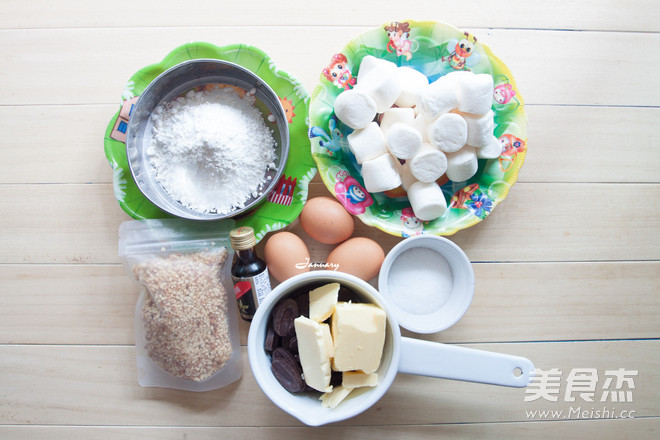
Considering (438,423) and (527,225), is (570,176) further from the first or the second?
(438,423)

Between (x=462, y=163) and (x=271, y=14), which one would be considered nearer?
(x=462, y=163)

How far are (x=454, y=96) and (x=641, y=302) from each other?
0.69m

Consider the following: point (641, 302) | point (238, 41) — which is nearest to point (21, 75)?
point (238, 41)

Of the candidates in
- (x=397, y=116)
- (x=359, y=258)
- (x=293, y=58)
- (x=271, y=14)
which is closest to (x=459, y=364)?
(x=359, y=258)

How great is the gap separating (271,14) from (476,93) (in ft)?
1.62

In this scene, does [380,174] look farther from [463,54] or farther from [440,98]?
[463,54]

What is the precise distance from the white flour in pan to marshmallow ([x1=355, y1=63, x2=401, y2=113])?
0.23 meters

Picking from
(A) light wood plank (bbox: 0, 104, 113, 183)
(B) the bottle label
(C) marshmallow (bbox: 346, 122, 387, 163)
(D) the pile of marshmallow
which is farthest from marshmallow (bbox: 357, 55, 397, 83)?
(A) light wood plank (bbox: 0, 104, 113, 183)

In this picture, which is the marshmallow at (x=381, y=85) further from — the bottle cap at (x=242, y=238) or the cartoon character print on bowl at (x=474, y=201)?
the bottle cap at (x=242, y=238)

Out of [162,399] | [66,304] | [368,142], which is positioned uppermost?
[368,142]

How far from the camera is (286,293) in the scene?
2.50ft

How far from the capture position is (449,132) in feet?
2.53

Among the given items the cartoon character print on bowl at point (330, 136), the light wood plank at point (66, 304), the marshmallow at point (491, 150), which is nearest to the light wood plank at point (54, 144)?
the light wood plank at point (66, 304)

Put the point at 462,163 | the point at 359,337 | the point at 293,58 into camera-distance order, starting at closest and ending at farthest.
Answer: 1. the point at 359,337
2. the point at 462,163
3. the point at 293,58
